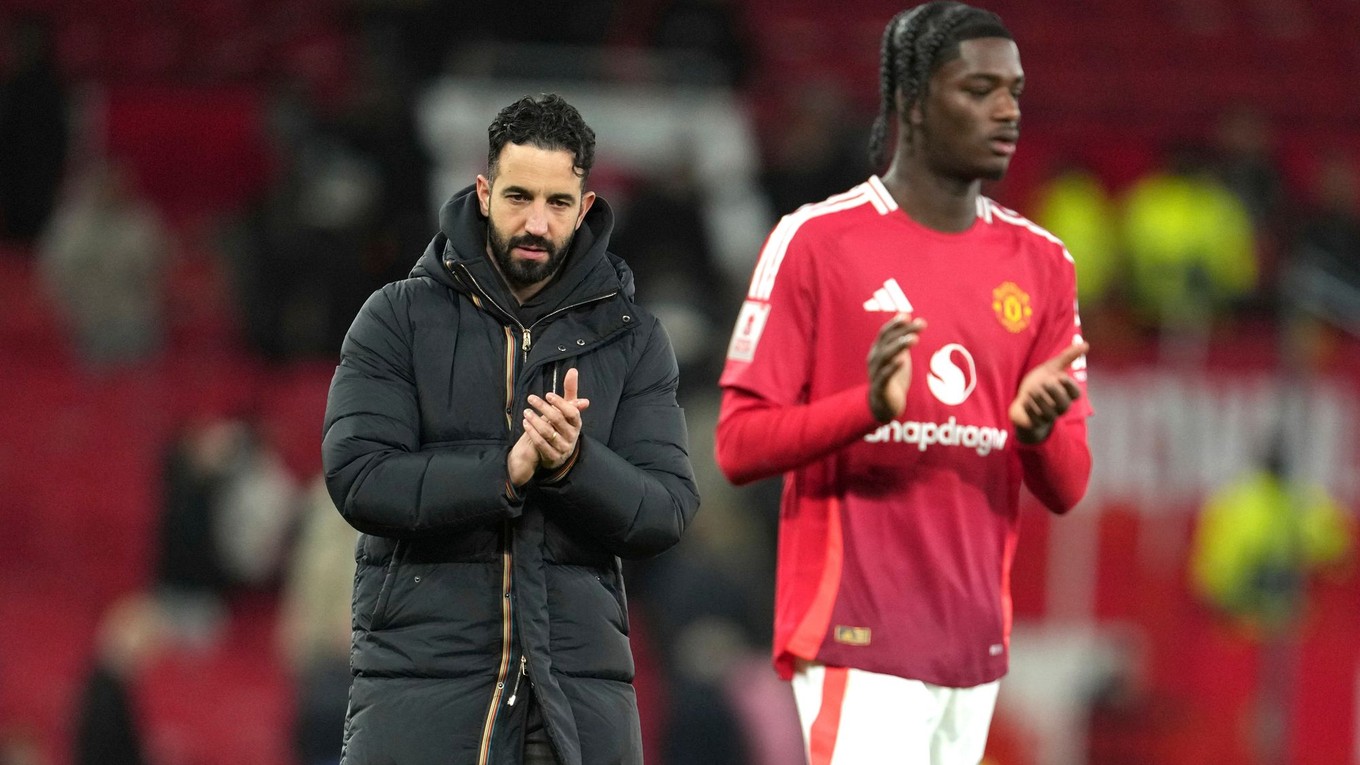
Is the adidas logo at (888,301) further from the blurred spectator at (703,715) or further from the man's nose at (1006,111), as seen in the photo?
the blurred spectator at (703,715)

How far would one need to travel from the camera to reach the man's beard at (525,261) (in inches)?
142

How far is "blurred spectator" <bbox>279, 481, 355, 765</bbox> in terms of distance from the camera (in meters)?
7.34

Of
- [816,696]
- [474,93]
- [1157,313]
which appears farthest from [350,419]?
[1157,313]

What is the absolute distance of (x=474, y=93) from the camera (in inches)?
499

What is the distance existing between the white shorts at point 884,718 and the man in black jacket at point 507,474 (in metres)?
0.55

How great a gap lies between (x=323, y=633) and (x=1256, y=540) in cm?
604

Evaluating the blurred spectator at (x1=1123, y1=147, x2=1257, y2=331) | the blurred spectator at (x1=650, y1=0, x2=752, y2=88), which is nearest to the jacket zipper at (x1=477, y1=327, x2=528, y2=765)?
the blurred spectator at (x1=650, y1=0, x2=752, y2=88)

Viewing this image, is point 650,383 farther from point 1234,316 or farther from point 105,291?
point 1234,316

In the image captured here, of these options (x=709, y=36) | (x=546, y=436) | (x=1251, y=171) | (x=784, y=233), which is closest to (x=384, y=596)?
(x=546, y=436)

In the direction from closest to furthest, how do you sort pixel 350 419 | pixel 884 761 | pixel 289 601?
pixel 350 419 < pixel 884 761 < pixel 289 601

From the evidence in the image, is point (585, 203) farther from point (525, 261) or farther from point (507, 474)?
point (507, 474)

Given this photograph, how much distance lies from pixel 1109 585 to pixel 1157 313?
2.28 metres

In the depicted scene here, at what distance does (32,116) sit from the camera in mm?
11586

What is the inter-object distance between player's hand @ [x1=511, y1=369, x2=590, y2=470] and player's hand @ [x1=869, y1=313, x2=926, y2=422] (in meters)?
0.65
